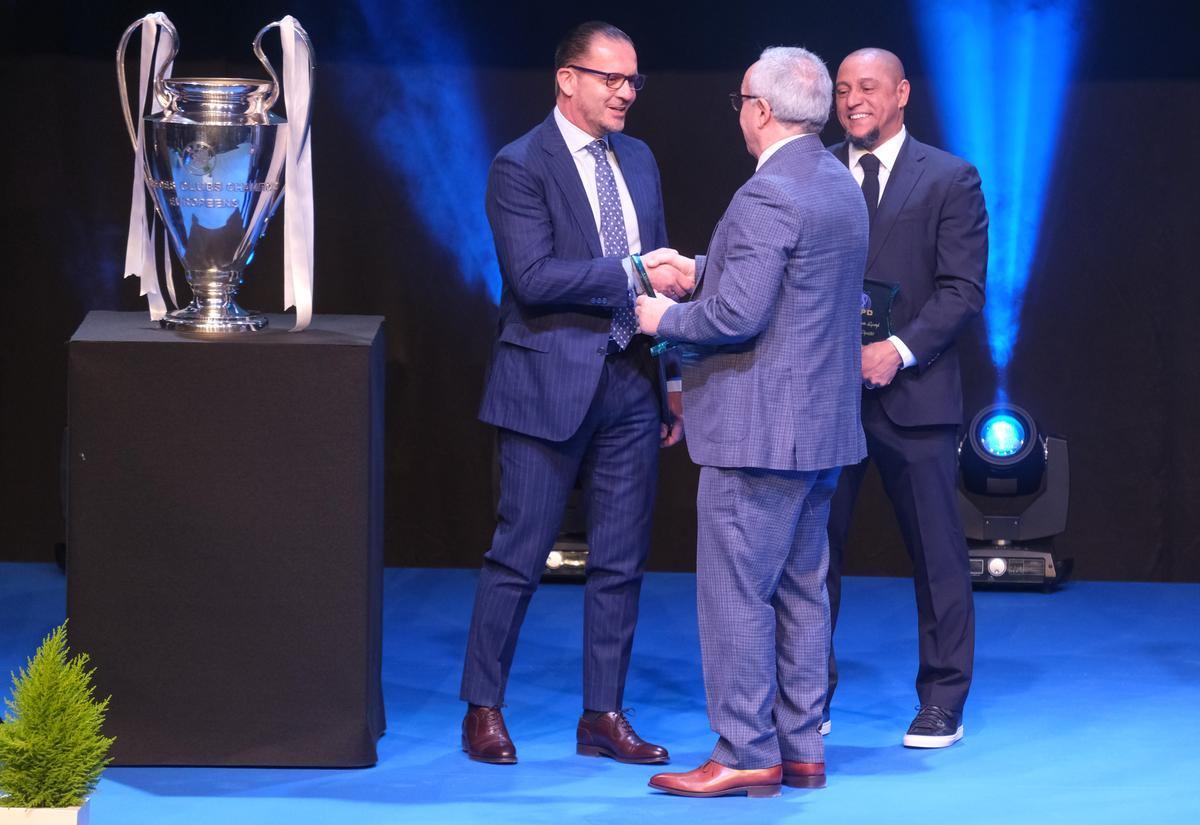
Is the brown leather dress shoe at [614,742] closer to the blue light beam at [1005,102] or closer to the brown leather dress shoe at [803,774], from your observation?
the brown leather dress shoe at [803,774]

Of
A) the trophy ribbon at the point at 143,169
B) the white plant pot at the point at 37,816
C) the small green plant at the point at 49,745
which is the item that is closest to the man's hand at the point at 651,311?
the trophy ribbon at the point at 143,169

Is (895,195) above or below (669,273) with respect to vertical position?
above

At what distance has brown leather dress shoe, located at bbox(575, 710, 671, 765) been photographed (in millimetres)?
4051

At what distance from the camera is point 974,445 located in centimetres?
611

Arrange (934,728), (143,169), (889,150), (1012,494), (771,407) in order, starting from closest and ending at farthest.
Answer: (771,407), (143,169), (934,728), (889,150), (1012,494)

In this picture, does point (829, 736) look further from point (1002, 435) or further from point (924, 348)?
point (1002, 435)

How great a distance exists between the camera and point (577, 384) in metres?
4.02

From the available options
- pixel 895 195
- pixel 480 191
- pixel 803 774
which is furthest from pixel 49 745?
pixel 480 191

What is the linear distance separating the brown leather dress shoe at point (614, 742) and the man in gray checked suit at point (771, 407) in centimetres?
23

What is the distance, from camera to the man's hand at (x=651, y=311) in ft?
12.3

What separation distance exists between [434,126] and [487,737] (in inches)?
117

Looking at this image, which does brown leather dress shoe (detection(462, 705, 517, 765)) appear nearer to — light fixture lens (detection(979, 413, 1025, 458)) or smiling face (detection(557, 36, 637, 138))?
smiling face (detection(557, 36, 637, 138))

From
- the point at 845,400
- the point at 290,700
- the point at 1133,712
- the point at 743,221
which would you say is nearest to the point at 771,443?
the point at 845,400

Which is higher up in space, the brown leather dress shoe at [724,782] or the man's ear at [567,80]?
the man's ear at [567,80]
